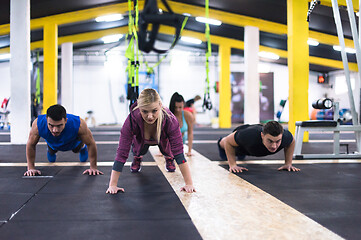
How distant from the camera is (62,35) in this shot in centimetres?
1162

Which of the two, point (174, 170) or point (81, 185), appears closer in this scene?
point (81, 185)

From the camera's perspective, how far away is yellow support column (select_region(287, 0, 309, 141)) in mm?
6457

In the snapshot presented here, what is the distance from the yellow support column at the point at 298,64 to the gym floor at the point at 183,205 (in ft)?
10.8

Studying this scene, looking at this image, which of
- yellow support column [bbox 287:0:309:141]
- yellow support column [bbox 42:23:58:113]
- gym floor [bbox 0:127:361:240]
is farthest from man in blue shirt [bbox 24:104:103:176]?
yellow support column [bbox 42:23:58:113]

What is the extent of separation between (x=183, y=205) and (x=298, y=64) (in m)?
5.37

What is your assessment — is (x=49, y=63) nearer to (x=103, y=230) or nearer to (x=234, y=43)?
(x=234, y=43)

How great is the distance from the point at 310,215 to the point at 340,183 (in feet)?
3.44

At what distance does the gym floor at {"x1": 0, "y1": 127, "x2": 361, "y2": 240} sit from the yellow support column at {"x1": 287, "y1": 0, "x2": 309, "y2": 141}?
3298 mm

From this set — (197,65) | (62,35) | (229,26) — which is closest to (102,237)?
(229,26)

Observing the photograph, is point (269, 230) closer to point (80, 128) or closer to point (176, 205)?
point (176, 205)

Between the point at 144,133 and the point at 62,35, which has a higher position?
the point at 62,35

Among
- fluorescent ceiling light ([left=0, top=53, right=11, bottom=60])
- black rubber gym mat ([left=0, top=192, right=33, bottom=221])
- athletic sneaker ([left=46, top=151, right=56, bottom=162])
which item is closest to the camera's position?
black rubber gym mat ([left=0, top=192, right=33, bottom=221])

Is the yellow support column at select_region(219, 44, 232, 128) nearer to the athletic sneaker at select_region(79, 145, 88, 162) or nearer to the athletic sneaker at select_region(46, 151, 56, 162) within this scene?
the athletic sneaker at select_region(79, 145, 88, 162)

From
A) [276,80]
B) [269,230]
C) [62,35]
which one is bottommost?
[269,230]
